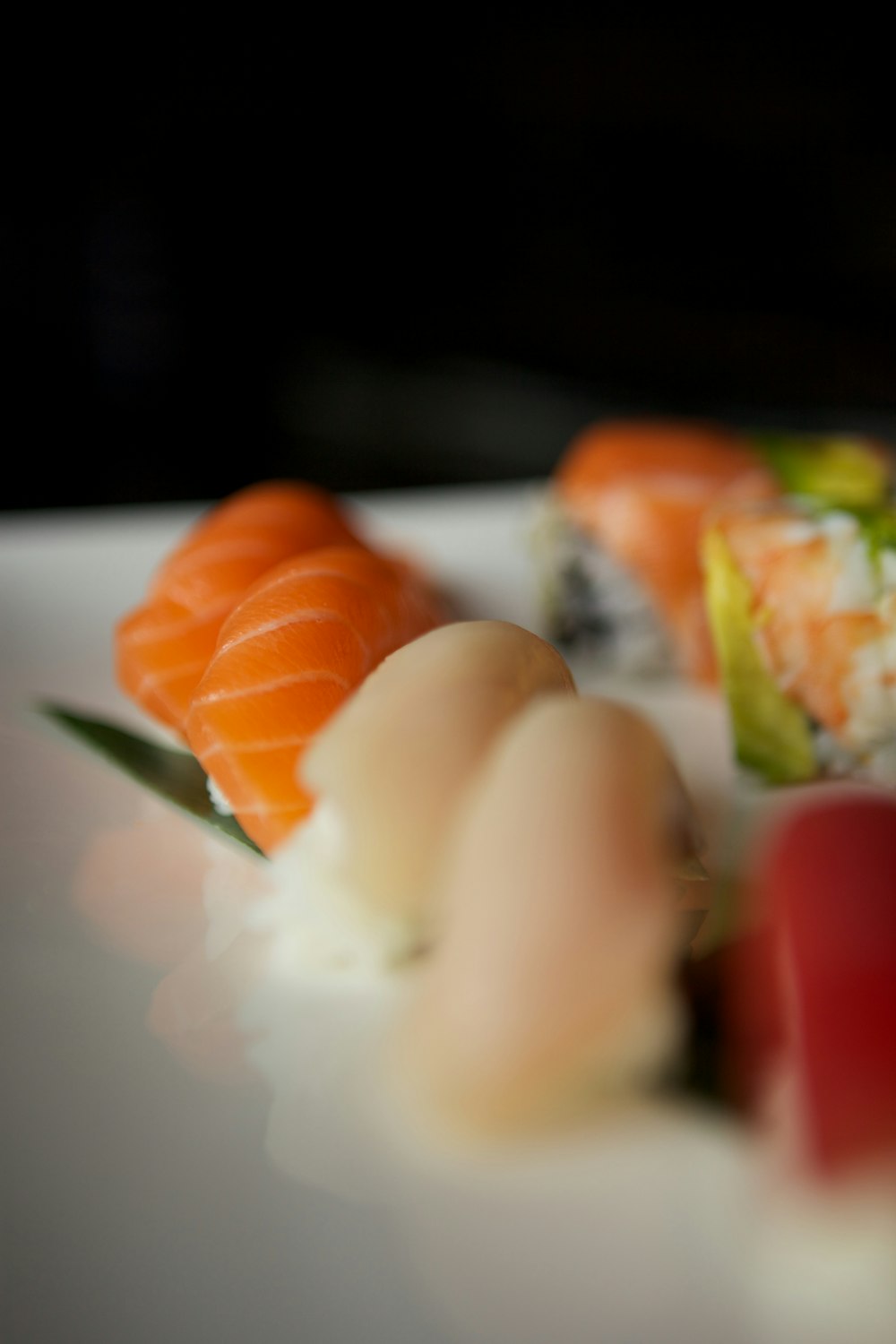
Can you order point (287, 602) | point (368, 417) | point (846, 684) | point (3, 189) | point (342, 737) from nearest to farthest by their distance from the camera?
1. point (342, 737)
2. point (287, 602)
3. point (846, 684)
4. point (3, 189)
5. point (368, 417)

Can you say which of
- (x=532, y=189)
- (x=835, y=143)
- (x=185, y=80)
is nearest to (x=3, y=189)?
(x=185, y=80)

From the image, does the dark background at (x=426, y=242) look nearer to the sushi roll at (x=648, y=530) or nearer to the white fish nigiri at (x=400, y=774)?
the sushi roll at (x=648, y=530)

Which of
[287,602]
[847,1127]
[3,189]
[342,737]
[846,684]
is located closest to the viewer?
[847,1127]

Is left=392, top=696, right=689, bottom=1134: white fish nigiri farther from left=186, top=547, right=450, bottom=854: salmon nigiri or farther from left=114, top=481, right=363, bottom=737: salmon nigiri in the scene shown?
left=114, top=481, right=363, bottom=737: salmon nigiri

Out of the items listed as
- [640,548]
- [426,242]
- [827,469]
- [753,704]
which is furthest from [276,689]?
[426,242]

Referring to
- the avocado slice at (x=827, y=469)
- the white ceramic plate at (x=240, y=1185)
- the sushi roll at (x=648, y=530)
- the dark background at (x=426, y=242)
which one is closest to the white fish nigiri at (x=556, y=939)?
the white ceramic plate at (x=240, y=1185)

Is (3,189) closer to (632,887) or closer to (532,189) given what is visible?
(532,189)

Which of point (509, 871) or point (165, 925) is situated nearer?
point (509, 871)
